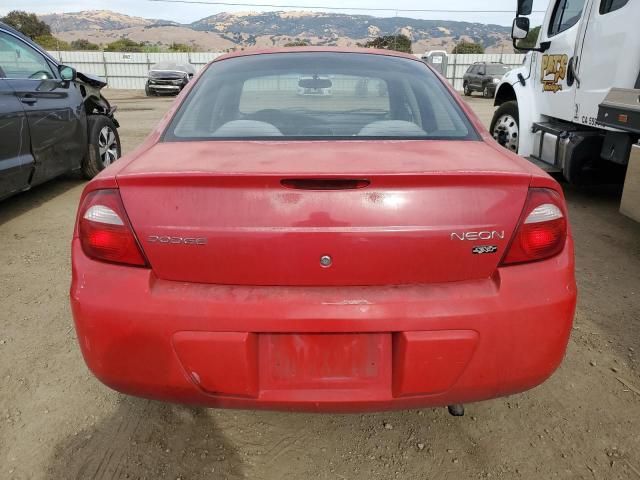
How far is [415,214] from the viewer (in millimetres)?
1517

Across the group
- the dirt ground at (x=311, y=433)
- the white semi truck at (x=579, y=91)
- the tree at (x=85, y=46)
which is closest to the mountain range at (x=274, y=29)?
the tree at (x=85, y=46)

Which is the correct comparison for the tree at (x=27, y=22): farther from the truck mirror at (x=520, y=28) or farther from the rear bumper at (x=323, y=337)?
the rear bumper at (x=323, y=337)

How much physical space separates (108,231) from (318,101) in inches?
48.1

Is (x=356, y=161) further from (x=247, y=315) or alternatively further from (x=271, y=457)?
(x=271, y=457)

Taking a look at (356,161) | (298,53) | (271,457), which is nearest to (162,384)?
(271,457)

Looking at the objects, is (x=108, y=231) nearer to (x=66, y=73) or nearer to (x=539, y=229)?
(x=539, y=229)

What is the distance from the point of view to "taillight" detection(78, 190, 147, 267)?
159 centimetres

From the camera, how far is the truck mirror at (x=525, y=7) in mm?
4977

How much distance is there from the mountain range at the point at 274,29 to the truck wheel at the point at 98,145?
130 metres

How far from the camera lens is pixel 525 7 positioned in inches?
197

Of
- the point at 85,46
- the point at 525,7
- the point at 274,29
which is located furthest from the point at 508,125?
the point at 274,29

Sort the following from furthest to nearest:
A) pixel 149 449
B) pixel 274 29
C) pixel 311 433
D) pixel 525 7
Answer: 1. pixel 274 29
2. pixel 525 7
3. pixel 311 433
4. pixel 149 449

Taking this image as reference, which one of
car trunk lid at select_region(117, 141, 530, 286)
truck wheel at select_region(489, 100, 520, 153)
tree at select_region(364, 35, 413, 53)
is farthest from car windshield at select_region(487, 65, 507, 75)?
tree at select_region(364, 35, 413, 53)

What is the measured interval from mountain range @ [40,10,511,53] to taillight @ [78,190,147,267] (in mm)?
135133
